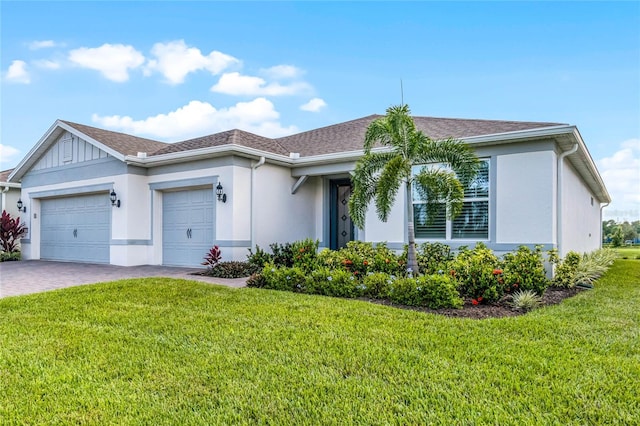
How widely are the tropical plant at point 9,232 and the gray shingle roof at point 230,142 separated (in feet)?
25.1

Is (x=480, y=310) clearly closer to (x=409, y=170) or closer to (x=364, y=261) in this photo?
(x=409, y=170)

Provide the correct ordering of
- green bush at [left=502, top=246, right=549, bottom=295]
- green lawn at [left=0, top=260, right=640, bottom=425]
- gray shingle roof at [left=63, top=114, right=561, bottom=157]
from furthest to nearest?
gray shingle roof at [left=63, top=114, right=561, bottom=157], green bush at [left=502, top=246, right=549, bottom=295], green lawn at [left=0, top=260, right=640, bottom=425]

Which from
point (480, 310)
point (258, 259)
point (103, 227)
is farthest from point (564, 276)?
point (103, 227)

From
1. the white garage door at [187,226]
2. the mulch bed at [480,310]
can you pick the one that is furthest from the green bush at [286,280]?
the white garage door at [187,226]

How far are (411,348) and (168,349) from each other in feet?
8.15

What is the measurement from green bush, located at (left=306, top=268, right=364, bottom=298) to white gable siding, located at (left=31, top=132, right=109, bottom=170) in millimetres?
9076

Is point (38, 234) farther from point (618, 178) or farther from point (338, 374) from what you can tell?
point (618, 178)

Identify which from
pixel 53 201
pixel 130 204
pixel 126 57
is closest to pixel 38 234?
pixel 53 201

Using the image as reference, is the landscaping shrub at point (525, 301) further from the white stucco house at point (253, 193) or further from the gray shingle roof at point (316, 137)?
the gray shingle roof at point (316, 137)

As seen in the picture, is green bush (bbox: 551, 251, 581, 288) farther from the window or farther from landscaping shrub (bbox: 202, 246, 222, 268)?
landscaping shrub (bbox: 202, 246, 222, 268)

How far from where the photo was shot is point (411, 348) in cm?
399

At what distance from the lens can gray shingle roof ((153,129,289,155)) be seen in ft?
37.0

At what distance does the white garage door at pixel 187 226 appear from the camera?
37.1 feet

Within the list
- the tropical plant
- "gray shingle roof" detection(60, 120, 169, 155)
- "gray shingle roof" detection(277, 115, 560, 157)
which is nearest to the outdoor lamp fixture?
"gray shingle roof" detection(277, 115, 560, 157)
